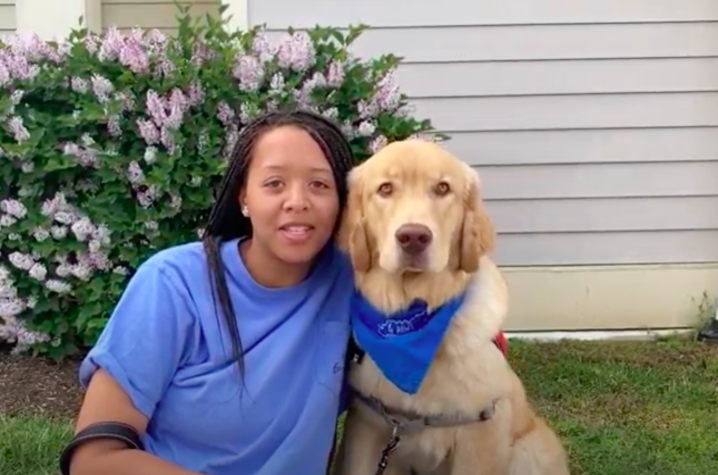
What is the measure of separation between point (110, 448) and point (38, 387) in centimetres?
261

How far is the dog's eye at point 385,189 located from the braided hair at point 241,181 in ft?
0.32

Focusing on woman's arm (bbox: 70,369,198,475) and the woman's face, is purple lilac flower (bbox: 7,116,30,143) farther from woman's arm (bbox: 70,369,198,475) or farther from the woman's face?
woman's arm (bbox: 70,369,198,475)

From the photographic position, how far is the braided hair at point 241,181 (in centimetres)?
245

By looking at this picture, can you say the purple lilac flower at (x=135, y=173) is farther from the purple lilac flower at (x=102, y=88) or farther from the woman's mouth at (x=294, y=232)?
the woman's mouth at (x=294, y=232)

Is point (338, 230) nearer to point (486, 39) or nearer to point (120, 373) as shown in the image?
point (120, 373)

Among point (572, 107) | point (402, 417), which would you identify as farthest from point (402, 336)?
point (572, 107)

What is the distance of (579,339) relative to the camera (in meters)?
6.02

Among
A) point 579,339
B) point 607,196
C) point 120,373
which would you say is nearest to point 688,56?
point 607,196

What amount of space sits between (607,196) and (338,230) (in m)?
3.64

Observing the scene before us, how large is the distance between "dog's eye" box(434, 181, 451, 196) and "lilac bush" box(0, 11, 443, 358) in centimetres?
192

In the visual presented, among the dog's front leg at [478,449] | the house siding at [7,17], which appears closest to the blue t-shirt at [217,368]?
the dog's front leg at [478,449]

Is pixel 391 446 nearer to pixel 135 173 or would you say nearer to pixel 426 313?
pixel 426 313

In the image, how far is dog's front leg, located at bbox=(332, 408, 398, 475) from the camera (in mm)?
2924

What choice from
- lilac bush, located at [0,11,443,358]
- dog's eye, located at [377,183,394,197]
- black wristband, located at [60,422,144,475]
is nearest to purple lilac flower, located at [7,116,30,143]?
lilac bush, located at [0,11,443,358]
